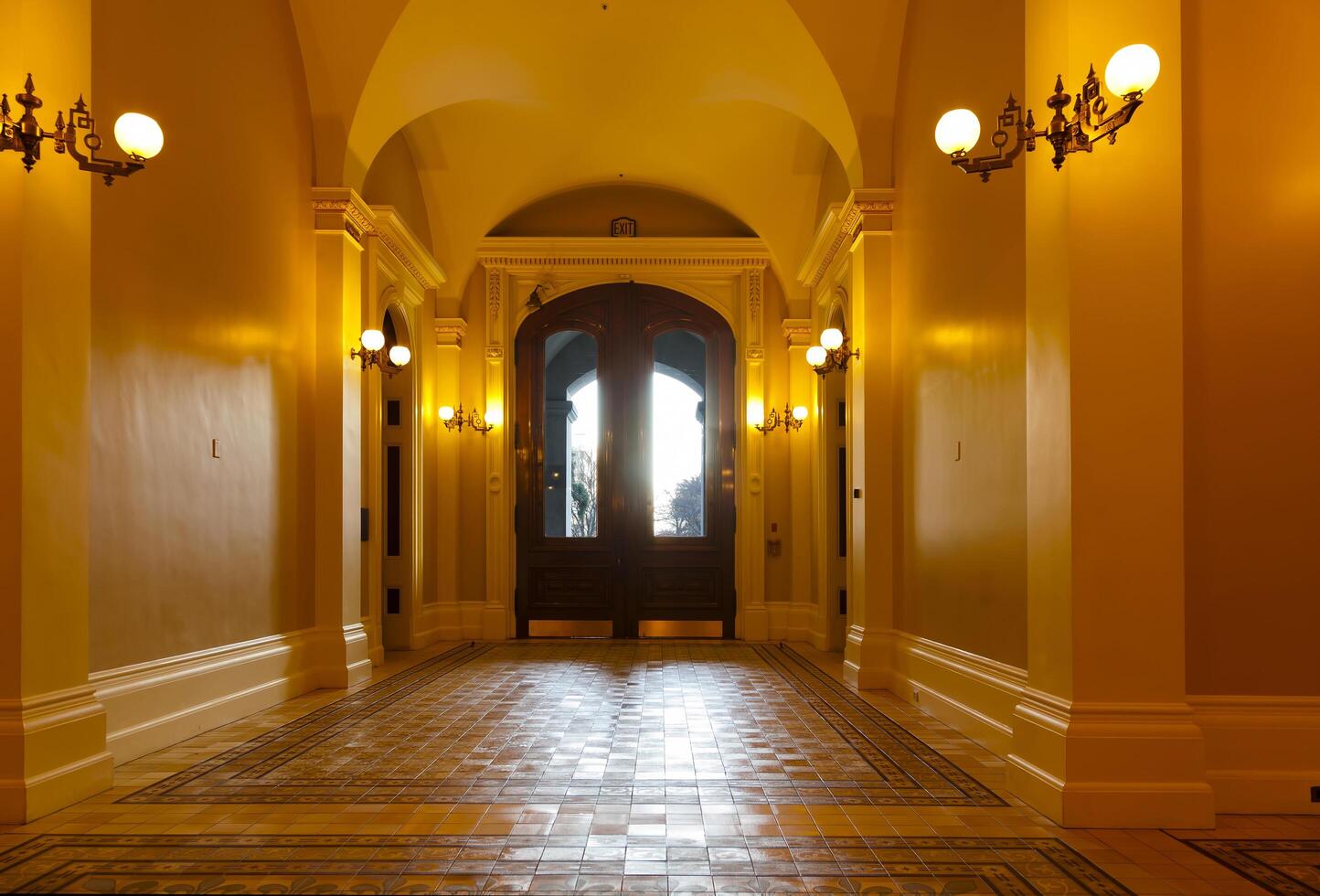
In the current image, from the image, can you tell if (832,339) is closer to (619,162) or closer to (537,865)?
(619,162)

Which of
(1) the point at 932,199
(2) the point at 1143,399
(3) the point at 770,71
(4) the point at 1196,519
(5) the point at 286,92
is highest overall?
(3) the point at 770,71

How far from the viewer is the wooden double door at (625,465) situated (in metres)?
13.9

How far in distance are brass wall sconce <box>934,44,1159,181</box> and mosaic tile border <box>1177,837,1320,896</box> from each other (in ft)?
9.47

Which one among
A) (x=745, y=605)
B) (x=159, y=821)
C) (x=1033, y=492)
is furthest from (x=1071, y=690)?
(x=745, y=605)

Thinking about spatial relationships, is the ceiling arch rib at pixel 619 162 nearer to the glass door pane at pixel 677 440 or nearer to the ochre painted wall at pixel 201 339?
the glass door pane at pixel 677 440

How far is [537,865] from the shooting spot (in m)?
4.11

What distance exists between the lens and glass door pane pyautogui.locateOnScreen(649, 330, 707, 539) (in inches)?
554

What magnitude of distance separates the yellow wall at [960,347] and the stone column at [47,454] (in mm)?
4973

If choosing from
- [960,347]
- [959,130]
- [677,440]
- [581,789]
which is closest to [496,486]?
[677,440]

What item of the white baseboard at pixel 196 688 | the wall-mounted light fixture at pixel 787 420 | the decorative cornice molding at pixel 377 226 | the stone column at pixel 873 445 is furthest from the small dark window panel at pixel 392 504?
the stone column at pixel 873 445

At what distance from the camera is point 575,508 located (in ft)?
46.0

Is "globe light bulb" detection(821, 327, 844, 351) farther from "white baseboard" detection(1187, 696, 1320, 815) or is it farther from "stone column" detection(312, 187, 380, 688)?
"white baseboard" detection(1187, 696, 1320, 815)

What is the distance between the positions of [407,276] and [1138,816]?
9.61m

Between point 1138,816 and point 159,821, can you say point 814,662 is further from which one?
point 159,821
